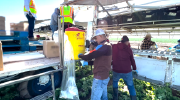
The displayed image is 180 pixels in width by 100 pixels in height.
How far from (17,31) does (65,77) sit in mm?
2159

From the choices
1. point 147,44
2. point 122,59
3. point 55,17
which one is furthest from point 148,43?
point 55,17

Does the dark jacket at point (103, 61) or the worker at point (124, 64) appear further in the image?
the worker at point (124, 64)

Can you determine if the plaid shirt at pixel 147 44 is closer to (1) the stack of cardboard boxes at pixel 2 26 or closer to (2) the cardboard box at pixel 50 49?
(2) the cardboard box at pixel 50 49

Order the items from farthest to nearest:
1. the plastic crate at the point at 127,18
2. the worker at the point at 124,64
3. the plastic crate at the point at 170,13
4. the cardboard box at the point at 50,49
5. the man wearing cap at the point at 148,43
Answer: the man wearing cap at the point at 148,43
the plastic crate at the point at 127,18
the plastic crate at the point at 170,13
the worker at the point at 124,64
the cardboard box at the point at 50,49

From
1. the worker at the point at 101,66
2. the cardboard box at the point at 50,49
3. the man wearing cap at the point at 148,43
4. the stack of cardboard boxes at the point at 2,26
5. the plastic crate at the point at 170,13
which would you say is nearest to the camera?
the worker at the point at 101,66

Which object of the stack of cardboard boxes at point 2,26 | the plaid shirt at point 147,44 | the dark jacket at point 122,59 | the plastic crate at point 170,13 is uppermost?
the plastic crate at point 170,13

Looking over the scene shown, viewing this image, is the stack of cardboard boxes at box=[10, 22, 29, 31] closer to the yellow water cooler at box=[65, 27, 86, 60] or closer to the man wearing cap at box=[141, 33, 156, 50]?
the yellow water cooler at box=[65, 27, 86, 60]

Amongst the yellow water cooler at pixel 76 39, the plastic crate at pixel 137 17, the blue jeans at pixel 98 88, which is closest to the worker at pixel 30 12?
the yellow water cooler at pixel 76 39

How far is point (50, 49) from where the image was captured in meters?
2.67

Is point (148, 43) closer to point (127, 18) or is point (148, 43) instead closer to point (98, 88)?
point (127, 18)

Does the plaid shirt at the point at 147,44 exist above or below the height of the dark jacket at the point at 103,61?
above

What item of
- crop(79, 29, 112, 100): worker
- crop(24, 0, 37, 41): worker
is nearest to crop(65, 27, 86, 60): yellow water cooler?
crop(79, 29, 112, 100): worker

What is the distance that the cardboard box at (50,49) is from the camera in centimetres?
255

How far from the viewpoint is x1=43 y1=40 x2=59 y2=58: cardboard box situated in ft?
8.38
